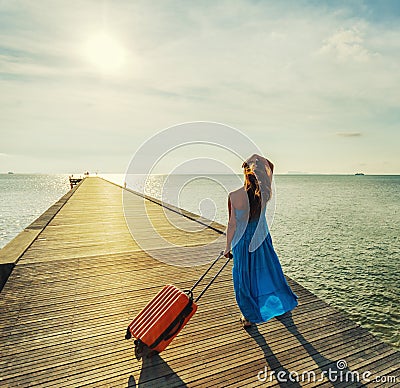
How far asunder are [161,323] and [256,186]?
210 cm

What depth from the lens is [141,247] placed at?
8.02m

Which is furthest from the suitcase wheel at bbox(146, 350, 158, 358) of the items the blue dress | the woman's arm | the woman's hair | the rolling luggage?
the woman's hair

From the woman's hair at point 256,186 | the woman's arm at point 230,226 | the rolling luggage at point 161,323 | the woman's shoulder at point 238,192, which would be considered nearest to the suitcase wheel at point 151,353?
the rolling luggage at point 161,323

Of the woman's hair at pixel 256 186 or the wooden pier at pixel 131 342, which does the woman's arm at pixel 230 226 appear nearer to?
the woman's hair at pixel 256 186

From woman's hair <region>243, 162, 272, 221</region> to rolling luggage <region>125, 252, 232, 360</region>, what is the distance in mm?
1449

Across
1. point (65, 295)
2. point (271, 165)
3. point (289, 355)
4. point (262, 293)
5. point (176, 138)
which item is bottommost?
point (289, 355)

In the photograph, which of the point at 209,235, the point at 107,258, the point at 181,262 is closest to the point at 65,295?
the point at 107,258

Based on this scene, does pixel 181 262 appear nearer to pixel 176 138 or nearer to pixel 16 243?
pixel 176 138

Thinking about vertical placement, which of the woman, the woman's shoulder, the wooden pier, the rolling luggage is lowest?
the wooden pier

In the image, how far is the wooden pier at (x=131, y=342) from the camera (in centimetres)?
331

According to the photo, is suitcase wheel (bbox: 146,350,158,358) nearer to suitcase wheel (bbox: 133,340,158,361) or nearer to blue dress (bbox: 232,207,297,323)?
suitcase wheel (bbox: 133,340,158,361)

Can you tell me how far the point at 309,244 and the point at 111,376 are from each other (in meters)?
16.4

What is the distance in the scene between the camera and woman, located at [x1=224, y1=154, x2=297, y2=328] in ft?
12.9

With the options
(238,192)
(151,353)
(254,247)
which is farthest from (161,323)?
(238,192)
